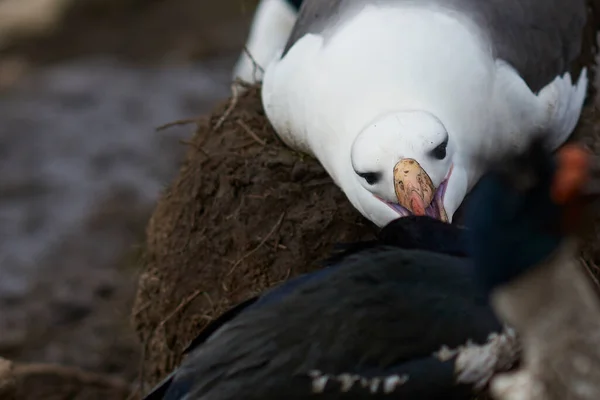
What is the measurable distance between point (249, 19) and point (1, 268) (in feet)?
9.55

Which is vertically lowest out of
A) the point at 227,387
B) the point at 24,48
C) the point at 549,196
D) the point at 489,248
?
the point at 24,48

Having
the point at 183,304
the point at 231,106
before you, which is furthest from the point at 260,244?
the point at 231,106

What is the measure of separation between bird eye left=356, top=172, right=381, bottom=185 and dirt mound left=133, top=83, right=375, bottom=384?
266 millimetres

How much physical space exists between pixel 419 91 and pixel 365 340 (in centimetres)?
94

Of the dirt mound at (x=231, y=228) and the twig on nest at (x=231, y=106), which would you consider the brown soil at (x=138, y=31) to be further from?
the dirt mound at (x=231, y=228)

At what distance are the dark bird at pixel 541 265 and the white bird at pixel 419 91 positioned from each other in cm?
67

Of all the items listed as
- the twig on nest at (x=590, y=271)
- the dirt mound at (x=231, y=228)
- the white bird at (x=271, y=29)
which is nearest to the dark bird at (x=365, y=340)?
the twig on nest at (x=590, y=271)

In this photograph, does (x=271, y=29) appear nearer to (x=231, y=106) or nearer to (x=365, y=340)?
(x=231, y=106)

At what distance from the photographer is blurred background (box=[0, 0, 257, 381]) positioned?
5266 mm

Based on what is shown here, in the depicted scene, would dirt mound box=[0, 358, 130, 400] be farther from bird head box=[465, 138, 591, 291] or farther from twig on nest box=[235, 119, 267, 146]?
bird head box=[465, 138, 591, 291]

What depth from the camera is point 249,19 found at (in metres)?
8.16

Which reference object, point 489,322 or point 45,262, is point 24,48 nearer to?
point 45,262

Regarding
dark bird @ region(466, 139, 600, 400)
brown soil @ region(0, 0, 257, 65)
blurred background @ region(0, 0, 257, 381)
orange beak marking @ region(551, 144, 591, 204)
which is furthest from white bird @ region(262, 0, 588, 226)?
brown soil @ region(0, 0, 257, 65)

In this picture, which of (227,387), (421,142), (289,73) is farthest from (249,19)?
(227,387)
